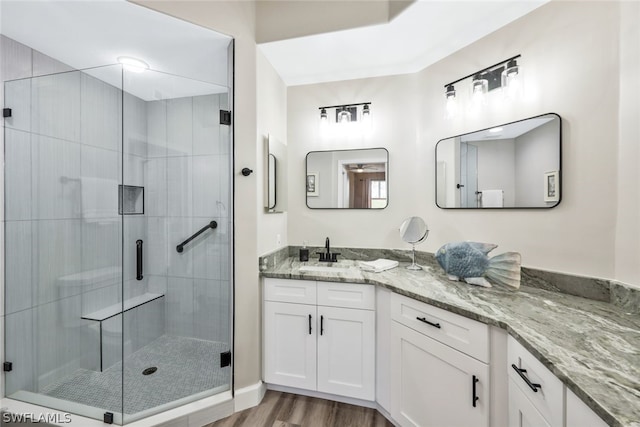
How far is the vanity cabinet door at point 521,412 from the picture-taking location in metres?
0.91

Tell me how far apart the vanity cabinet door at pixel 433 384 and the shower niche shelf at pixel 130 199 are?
6.27 ft

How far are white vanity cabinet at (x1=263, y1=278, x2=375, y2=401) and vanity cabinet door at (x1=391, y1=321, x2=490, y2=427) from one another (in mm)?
204

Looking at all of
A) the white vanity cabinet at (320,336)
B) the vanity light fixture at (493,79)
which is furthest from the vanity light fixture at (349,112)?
the white vanity cabinet at (320,336)

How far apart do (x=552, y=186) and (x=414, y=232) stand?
2.87 feet

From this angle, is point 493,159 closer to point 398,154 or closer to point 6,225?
point 398,154

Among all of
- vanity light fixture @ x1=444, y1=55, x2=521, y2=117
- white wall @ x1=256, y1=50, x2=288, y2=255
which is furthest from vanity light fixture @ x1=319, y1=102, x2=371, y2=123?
vanity light fixture @ x1=444, y1=55, x2=521, y2=117

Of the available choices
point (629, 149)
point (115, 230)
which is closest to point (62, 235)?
point (115, 230)

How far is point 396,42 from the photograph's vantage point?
1.89 metres

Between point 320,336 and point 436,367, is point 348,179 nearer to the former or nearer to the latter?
point 320,336

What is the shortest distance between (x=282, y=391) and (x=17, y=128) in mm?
2562

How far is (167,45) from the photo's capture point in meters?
1.82

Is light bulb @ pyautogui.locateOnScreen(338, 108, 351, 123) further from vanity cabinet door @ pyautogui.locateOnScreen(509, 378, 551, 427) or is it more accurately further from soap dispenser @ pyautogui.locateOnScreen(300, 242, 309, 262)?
vanity cabinet door @ pyautogui.locateOnScreen(509, 378, 551, 427)

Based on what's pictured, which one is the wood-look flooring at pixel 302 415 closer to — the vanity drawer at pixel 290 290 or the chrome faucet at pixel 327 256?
the vanity drawer at pixel 290 290

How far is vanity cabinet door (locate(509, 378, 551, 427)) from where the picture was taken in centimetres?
91
